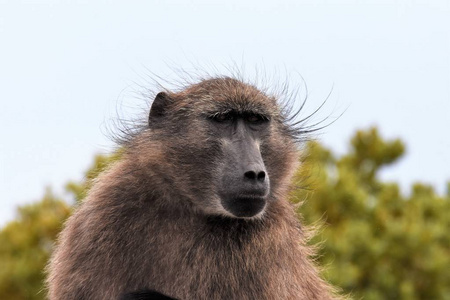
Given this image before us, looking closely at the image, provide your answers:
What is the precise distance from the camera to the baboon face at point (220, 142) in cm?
673

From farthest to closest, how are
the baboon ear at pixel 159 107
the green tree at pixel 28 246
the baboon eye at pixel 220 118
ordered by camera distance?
the green tree at pixel 28 246 → the baboon ear at pixel 159 107 → the baboon eye at pixel 220 118

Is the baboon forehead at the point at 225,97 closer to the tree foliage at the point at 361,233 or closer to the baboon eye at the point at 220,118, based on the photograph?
the baboon eye at the point at 220,118

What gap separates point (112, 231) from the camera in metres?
6.93

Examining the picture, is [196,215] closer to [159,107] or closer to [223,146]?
[223,146]

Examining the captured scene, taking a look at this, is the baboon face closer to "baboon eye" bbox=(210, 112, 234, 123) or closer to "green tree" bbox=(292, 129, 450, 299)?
"baboon eye" bbox=(210, 112, 234, 123)

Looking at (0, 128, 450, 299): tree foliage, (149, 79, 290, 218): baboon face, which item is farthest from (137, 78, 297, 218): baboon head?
(0, 128, 450, 299): tree foliage

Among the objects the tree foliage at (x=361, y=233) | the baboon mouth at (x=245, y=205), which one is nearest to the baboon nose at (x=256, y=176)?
the baboon mouth at (x=245, y=205)

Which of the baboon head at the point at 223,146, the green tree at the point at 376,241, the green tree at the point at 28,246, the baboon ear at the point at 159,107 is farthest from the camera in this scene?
the green tree at the point at 28,246

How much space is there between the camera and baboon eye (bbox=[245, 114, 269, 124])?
7.35 meters

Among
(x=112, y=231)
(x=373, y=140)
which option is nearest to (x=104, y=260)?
(x=112, y=231)

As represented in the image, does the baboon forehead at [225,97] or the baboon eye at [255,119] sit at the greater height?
the baboon forehead at [225,97]

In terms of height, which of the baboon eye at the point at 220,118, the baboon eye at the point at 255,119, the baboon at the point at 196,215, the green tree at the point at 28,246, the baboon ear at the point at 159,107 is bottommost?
the green tree at the point at 28,246

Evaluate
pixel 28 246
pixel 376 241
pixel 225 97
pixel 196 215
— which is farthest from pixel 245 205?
pixel 28 246

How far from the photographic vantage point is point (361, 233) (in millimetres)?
19141
